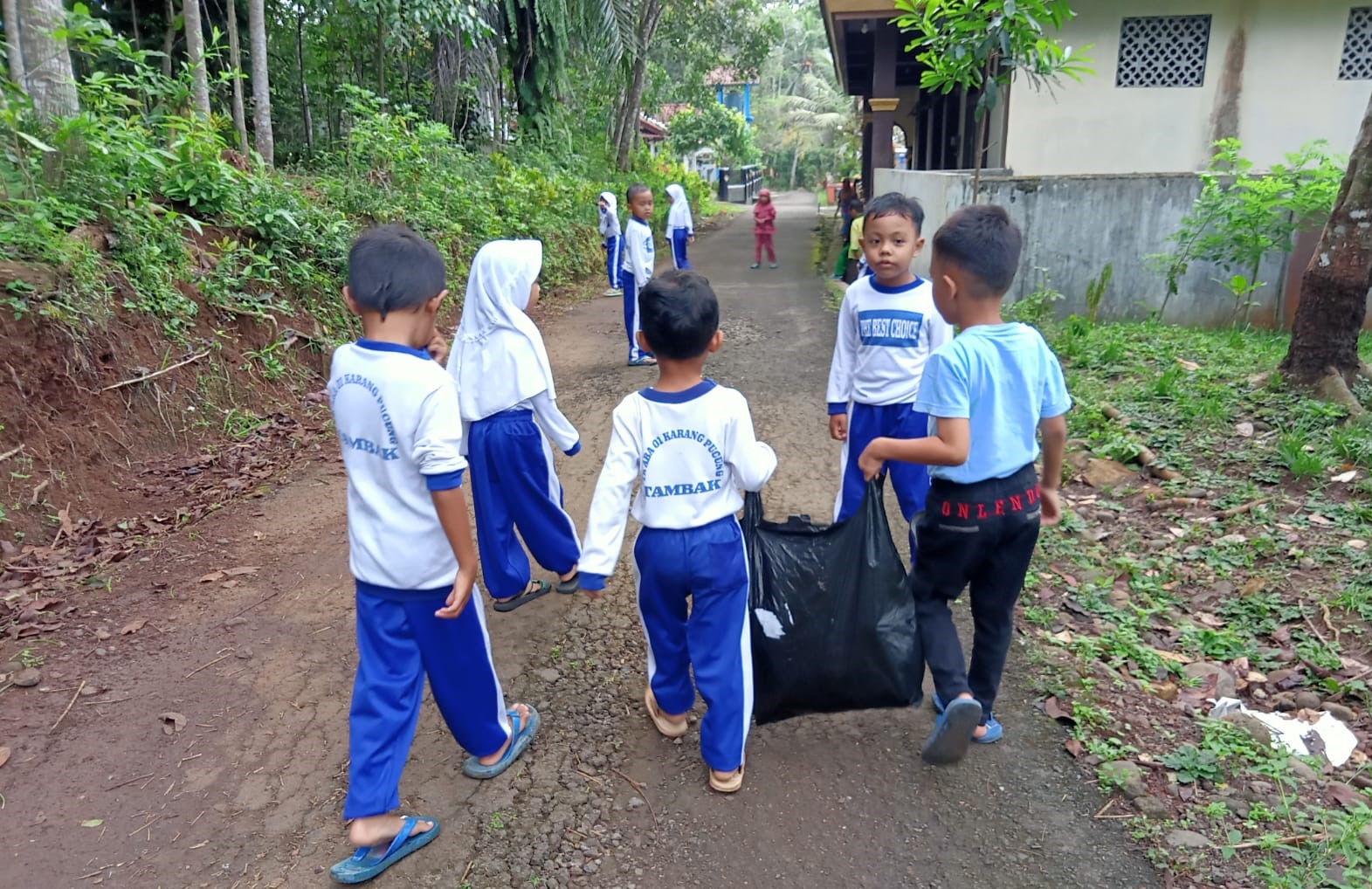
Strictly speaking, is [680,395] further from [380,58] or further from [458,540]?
[380,58]

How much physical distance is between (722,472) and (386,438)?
3.12 feet

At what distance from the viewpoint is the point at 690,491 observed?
8.18 ft

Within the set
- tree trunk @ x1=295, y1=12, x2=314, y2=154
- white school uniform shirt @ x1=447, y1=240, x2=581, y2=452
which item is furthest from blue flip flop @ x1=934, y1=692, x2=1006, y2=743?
tree trunk @ x1=295, y1=12, x2=314, y2=154

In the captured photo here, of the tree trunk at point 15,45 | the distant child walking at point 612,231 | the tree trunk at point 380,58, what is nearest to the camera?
the tree trunk at point 15,45

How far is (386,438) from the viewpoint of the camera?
2254 millimetres

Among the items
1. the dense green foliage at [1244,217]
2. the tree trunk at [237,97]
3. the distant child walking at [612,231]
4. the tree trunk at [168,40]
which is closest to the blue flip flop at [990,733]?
the dense green foliage at [1244,217]

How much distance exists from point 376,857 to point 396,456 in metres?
1.14

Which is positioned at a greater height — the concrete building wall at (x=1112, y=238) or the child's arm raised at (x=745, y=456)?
the concrete building wall at (x=1112, y=238)

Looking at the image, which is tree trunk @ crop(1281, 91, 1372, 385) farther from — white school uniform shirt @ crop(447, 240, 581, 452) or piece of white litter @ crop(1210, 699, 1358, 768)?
white school uniform shirt @ crop(447, 240, 581, 452)

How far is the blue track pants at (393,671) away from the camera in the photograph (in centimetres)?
232

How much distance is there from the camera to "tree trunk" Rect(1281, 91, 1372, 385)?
17.1ft

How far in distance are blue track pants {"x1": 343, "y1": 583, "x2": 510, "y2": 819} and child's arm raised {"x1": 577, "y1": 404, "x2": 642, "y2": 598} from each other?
0.36 metres

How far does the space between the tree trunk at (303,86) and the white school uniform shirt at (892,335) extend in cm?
971

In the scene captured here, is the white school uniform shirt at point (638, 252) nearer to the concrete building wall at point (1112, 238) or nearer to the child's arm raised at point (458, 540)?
the concrete building wall at point (1112, 238)
